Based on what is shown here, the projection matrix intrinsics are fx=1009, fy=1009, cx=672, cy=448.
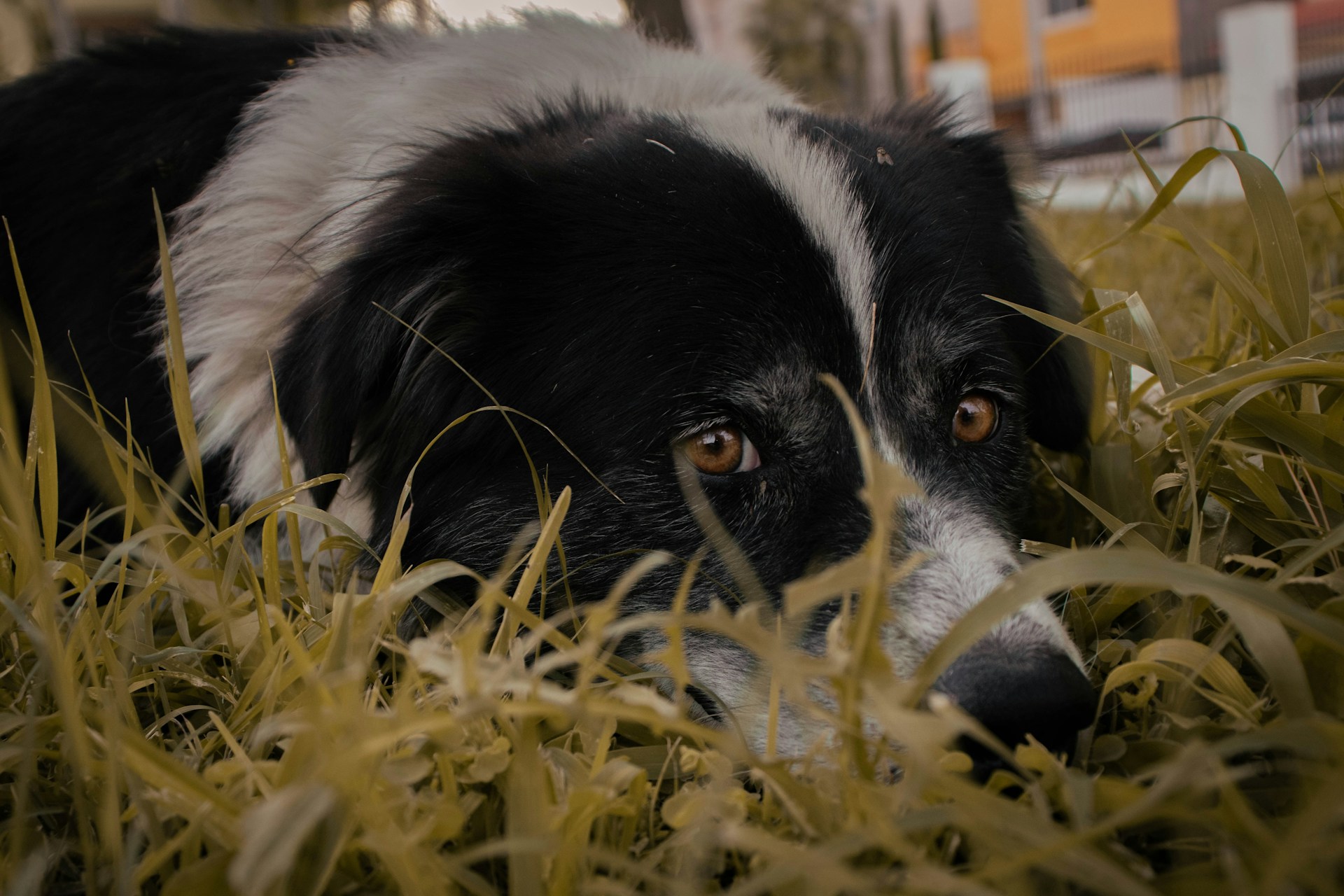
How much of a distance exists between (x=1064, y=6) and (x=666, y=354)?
28.0m

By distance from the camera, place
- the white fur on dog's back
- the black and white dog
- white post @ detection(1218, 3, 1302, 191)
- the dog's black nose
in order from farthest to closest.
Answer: white post @ detection(1218, 3, 1302, 191) → the white fur on dog's back → the black and white dog → the dog's black nose

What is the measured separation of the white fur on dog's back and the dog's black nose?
707mm

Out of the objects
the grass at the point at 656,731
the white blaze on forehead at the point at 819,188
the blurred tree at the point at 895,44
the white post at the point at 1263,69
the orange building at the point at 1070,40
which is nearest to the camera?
the grass at the point at 656,731

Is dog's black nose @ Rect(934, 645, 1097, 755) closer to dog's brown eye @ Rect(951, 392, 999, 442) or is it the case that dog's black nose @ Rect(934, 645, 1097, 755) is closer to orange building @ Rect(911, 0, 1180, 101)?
dog's brown eye @ Rect(951, 392, 999, 442)

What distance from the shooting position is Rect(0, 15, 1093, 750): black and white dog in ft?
5.28

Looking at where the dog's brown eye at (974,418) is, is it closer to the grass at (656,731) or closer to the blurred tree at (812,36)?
the grass at (656,731)

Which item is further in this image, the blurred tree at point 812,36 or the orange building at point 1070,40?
the blurred tree at point 812,36

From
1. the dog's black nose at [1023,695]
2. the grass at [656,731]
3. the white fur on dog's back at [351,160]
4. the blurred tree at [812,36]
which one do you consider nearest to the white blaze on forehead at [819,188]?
the white fur on dog's back at [351,160]

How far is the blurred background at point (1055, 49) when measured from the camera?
34.7ft

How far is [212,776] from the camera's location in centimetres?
95

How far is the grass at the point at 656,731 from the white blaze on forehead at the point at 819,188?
1.17 ft

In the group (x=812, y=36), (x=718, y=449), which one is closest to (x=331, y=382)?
(x=718, y=449)

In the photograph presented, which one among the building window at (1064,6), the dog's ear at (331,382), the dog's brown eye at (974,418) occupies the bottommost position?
the dog's brown eye at (974,418)

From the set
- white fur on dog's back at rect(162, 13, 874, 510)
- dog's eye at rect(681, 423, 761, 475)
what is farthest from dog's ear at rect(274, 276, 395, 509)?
dog's eye at rect(681, 423, 761, 475)
